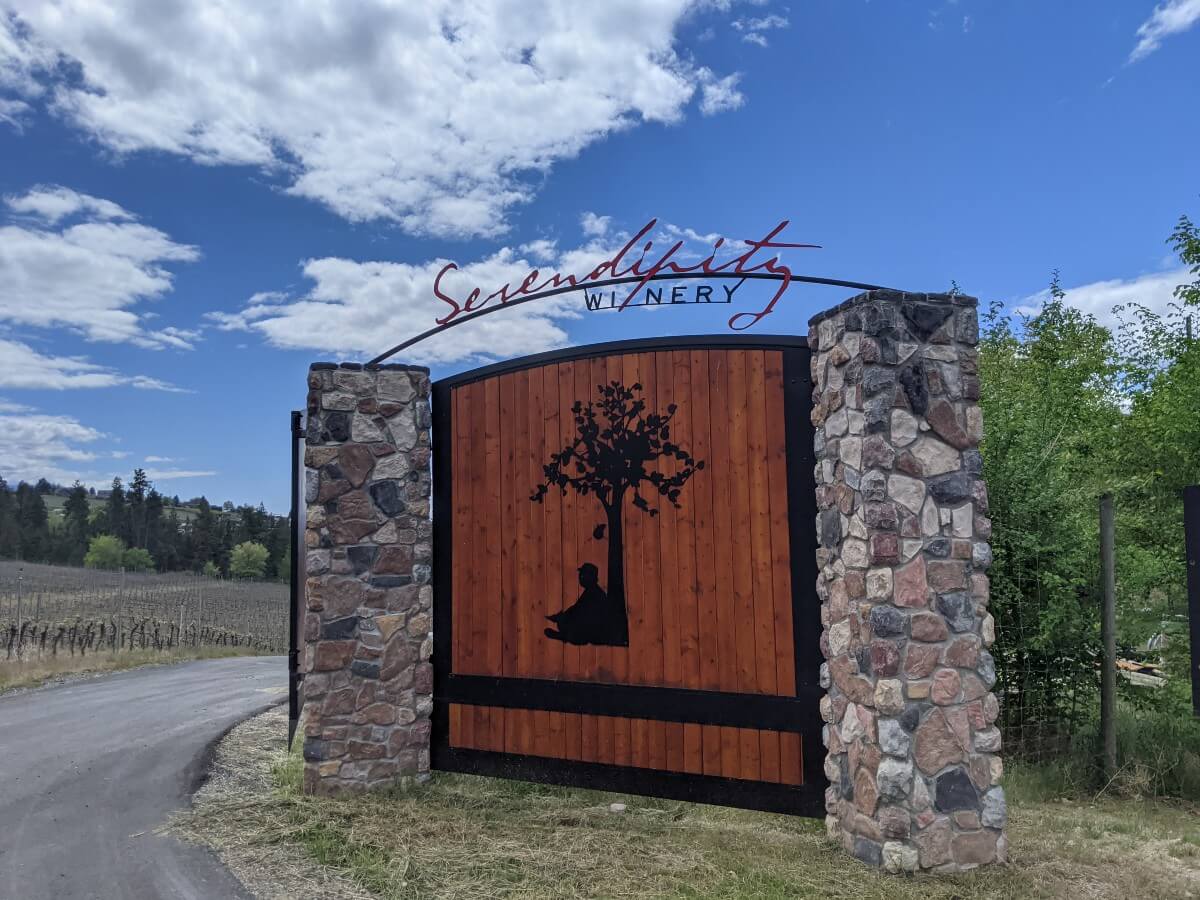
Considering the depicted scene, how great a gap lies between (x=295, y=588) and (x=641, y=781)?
13.3ft

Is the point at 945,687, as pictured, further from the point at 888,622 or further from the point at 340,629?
the point at 340,629

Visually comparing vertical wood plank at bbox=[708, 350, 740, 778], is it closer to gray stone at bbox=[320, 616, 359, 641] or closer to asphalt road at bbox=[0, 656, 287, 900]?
gray stone at bbox=[320, 616, 359, 641]

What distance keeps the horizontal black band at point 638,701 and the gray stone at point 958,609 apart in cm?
94

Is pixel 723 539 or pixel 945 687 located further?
pixel 723 539

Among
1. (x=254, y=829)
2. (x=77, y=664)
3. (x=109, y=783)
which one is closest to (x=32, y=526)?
(x=77, y=664)

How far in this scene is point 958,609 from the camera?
15.6 ft

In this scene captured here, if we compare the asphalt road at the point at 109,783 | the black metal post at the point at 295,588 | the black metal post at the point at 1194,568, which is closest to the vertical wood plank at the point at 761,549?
the black metal post at the point at 1194,568

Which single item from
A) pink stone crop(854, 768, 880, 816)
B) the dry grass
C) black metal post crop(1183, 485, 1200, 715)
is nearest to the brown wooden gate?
the dry grass

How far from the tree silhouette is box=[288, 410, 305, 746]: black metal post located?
2.94 metres

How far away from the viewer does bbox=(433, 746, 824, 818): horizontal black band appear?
5250 millimetres

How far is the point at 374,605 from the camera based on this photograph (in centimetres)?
635

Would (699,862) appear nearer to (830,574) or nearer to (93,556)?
(830,574)

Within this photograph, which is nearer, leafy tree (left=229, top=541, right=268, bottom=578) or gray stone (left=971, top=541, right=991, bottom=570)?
gray stone (left=971, top=541, right=991, bottom=570)

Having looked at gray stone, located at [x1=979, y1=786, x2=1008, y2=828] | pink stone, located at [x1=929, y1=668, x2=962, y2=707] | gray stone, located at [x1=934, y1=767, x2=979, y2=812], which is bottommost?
gray stone, located at [x1=979, y1=786, x2=1008, y2=828]
